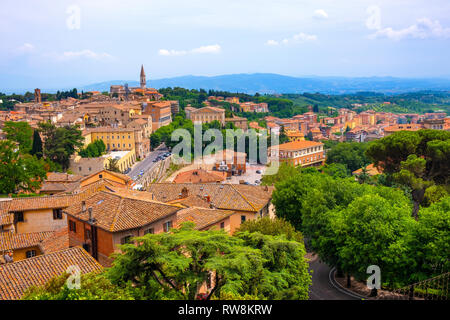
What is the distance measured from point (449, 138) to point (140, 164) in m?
41.4

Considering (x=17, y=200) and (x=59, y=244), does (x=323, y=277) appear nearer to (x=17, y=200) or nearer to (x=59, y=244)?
(x=59, y=244)

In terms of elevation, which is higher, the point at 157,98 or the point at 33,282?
the point at 157,98

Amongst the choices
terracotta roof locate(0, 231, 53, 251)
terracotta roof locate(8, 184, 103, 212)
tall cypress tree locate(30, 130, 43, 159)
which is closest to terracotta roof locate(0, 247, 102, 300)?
terracotta roof locate(0, 231, 53, 251)

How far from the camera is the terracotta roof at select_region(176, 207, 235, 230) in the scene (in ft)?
57.7

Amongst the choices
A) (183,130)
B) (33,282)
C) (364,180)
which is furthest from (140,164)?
(33,282)

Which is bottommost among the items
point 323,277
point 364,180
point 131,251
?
point 323,277

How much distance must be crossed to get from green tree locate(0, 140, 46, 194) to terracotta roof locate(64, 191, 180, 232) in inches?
636

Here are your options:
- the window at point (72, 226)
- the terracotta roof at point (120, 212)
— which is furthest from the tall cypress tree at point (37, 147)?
the window at point (72, 226)

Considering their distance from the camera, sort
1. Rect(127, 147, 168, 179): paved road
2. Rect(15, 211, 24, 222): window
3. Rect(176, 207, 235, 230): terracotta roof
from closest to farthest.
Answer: Rect(176, 207, 235, 230): terracotta roof, Rect(15, 211, 24, 222): window, Rect(127, 147, 168, 179): paved road

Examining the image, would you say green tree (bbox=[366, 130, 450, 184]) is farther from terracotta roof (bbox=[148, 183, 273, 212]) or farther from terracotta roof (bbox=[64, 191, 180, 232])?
terracotta roof (bbox=[64, 191, 180, 232])

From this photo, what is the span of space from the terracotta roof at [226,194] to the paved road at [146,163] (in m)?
23.5

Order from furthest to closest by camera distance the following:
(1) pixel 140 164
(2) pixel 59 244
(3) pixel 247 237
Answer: (1) pixel 140 164 → (2) pixel 59 244 → (3) pixel 247 237

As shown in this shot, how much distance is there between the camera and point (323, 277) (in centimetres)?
2173

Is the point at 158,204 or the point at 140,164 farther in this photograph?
the point at 140,164
